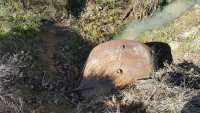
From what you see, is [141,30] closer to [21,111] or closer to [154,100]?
[154,100]

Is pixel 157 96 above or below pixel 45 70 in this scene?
below

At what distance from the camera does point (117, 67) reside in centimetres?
756

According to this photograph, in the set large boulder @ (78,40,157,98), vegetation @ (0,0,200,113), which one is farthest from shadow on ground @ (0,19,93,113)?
large boulder @ (78,40,157,98)

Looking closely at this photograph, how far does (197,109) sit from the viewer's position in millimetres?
6613

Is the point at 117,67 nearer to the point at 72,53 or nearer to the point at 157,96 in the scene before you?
the point at 157,96

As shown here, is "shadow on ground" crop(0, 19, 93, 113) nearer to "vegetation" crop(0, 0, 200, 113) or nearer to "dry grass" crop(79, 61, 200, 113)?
"vegetation" crop(0, 0, 200, 113)

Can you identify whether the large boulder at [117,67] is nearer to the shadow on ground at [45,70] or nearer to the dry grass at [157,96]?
the dry grass at [157,96]

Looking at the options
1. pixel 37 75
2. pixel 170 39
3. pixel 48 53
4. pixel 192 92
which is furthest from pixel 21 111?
pixel 170 39

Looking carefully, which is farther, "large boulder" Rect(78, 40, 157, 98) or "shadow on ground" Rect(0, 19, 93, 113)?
"large boulder" Rect(78, 40, 157, 98)

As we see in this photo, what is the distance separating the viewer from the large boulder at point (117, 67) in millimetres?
7492

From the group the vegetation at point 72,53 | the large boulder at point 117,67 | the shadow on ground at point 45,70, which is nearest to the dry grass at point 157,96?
the vegetation at point 72,53

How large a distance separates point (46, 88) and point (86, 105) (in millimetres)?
887

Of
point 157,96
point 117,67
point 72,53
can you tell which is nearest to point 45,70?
point 72,53

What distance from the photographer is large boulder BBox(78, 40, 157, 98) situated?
749 centimetres
